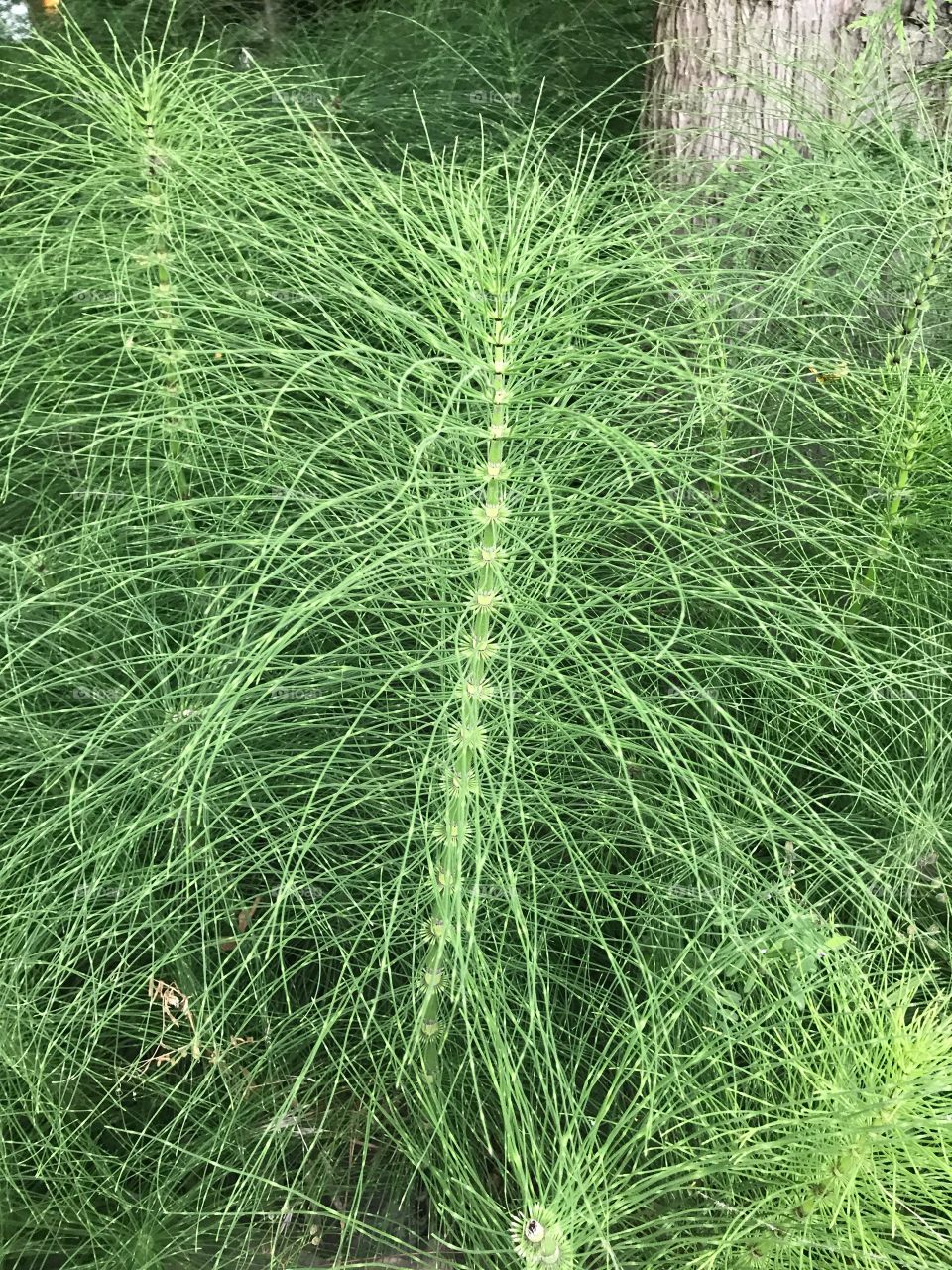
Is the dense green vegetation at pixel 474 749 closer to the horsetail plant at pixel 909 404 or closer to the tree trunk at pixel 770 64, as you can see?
the horsetail plant at pixel 909 404

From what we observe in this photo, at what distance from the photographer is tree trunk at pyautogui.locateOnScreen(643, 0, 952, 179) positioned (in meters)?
2.39

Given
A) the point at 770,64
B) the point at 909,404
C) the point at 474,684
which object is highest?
the point at 770,64

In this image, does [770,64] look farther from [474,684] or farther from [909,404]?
[474,684]

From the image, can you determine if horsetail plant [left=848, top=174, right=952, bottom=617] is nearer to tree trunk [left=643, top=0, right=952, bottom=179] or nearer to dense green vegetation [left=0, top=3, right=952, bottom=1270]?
dense green vegetation [left=0, top=3, right=952, bottom=1270]

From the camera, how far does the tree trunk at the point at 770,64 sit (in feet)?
7.85

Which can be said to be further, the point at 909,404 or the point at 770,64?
the point at 770,64

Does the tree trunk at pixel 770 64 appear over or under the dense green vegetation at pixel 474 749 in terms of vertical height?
over

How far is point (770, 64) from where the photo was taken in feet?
8.07

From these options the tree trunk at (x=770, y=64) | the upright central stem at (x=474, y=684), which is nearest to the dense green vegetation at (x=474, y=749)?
the upright central stem at (x=474, y=684)

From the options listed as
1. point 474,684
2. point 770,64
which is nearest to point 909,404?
point 474,684

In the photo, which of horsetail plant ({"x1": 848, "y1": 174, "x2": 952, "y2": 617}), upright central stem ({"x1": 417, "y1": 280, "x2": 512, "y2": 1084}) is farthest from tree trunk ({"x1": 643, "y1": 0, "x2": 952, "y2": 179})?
upright central stem ({"x1": 417, "y1": 280, "x2": 512, "y2": 1084})

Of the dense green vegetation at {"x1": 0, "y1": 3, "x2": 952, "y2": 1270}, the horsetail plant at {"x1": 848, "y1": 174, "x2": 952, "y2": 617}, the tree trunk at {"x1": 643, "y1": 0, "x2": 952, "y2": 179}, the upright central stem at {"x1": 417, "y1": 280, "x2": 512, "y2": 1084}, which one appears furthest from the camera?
the tree trunk at {"x1": 643, "y1": 0, "x2": 952, "y2": 179}

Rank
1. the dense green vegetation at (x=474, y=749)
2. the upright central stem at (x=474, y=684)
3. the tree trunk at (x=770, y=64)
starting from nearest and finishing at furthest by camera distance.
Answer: the upright central stem at (x=474, y=684) < the dense green vegetation at (x=474, y=749) < the tree trunk at (x=770, y=64)

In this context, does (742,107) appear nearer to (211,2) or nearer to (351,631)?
(351,631)
